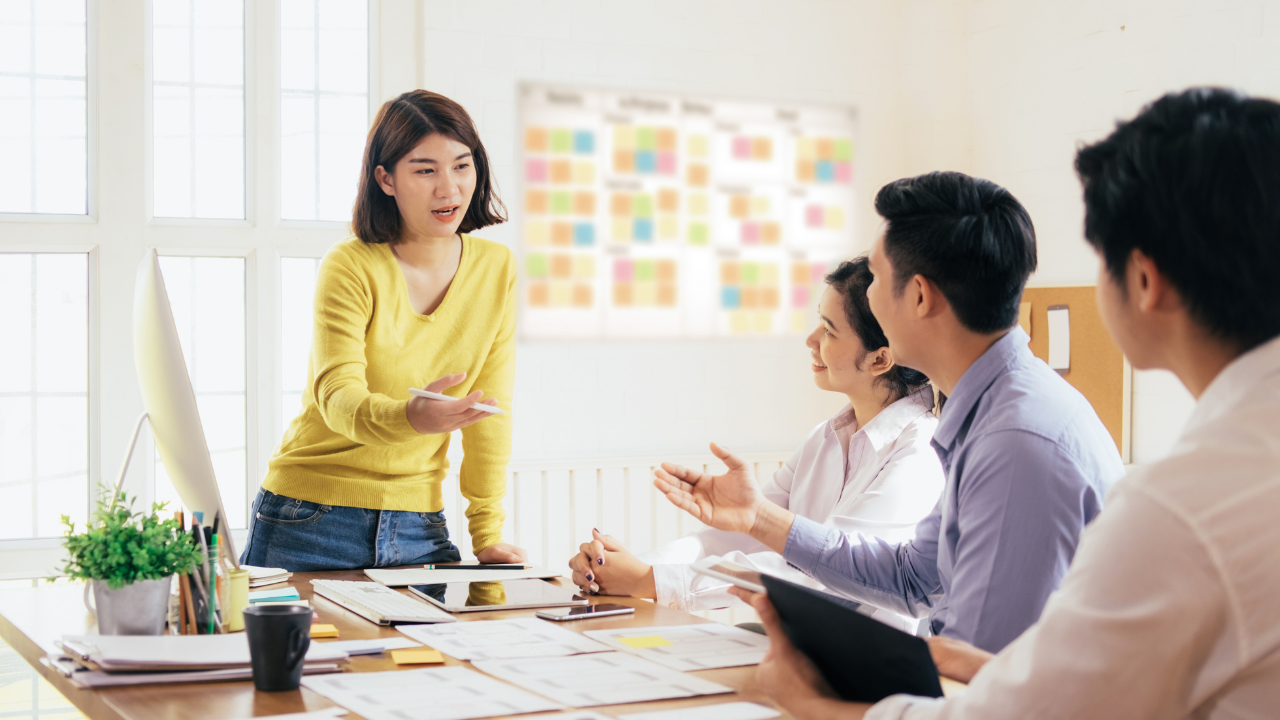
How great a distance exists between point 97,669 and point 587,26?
9.74 ft

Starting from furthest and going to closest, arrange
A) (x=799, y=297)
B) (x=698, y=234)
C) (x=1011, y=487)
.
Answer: (x=799, y=297)
(x=698, y=234)
(x=1011, y=487)

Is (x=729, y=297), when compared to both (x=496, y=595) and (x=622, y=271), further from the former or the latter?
(x=496, y=595)

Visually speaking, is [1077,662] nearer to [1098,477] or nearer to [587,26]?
[1098,477]

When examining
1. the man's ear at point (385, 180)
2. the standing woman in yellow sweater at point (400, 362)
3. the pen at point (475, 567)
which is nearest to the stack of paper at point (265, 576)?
the standing woman in yellow sweater at point (400, 362)

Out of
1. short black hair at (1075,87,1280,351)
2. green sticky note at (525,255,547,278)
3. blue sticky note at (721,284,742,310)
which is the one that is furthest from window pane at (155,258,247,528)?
short black hair at (1075,87,1280,351)

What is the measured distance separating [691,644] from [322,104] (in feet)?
8.94

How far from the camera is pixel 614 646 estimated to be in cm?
137

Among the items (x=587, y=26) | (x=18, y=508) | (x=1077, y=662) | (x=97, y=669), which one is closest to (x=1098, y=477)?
(x=1077, y=662)

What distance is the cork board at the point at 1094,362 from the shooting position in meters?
3.46

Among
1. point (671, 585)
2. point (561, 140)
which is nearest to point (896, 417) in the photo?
point (671, 585)

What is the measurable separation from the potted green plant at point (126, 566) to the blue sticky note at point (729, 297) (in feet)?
9.35

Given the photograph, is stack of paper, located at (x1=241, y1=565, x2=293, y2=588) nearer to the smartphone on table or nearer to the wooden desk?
the wooden desk

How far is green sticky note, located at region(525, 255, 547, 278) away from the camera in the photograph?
3.75 m

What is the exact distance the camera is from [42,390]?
3.24 m
